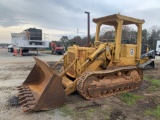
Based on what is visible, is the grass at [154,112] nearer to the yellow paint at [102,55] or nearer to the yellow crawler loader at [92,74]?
the yellow crawler loader at [92,74]

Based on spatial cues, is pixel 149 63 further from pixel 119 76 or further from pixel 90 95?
pixel 90 95

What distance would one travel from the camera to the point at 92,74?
5.12m

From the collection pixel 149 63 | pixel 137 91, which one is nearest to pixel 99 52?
pixel 137 91

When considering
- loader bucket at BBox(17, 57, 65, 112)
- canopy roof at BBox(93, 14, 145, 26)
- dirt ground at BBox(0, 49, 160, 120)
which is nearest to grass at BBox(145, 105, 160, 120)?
dirt ground at BBox(0, 49, 160, 120)

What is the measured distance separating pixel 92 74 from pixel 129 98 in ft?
4.55

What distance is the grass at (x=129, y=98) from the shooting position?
5.15 meters

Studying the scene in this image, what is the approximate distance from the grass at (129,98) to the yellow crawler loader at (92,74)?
24 cm

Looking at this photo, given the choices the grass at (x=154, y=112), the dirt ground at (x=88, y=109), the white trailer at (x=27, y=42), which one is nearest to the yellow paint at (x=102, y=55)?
the dirt ground at (x=88, y=109)

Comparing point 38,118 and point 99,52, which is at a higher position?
point 99,52

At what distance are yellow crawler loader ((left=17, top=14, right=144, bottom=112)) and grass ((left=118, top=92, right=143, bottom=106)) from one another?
24 cm

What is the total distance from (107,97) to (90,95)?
0.64m

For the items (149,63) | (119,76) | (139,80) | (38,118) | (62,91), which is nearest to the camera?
(38,118)

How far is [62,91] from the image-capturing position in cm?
452

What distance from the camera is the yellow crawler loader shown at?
4.53 metres
